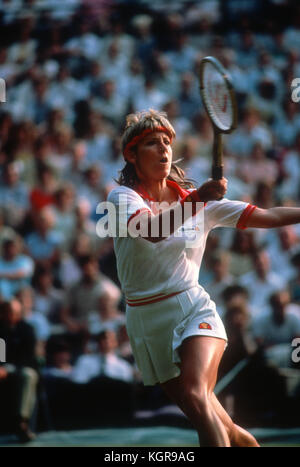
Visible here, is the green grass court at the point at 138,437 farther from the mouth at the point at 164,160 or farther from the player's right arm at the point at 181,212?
the player's right arm at the point at 181,212

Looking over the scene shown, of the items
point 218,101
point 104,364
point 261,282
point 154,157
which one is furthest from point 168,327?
point 261,282

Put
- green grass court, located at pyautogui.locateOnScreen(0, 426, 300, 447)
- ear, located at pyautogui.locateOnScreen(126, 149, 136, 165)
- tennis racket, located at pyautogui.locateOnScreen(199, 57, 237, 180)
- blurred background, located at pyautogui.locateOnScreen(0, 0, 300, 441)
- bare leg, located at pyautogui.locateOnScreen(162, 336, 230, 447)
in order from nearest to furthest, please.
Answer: bare leg, located at pyautogui.locateOnScreen(162, 336, 230, 447) → tennis racket, located at pyautogui.locateOnScreen(199, 57, 237, 180) → ear, located at pyautogui.locateOnScreen(126, 149, 136, 165) → green grass court, located at pyautogui.locateOnScreen(0, 426, 300, 447) → blurred background, located at pyautogui.locateOnScreen(0, 0, 300, 441)

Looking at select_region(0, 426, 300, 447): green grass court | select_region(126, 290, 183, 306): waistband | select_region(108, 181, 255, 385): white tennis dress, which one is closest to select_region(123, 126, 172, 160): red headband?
select_region(108, 181, 255, 385): white tennis dress

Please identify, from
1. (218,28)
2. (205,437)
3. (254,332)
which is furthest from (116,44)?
(205,437)

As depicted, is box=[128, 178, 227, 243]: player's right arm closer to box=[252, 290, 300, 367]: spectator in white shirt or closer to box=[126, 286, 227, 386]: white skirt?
box=[126, 286, 227, 386]: white skirt

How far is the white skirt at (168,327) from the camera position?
12.2ft

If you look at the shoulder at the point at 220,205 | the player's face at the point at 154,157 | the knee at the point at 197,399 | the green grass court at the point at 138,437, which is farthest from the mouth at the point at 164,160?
the green grass court at the point at 138,437

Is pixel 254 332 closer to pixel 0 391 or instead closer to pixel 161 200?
pixel 0 391

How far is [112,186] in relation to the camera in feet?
Result: 28.7

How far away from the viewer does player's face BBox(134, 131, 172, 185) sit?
12.9 feet

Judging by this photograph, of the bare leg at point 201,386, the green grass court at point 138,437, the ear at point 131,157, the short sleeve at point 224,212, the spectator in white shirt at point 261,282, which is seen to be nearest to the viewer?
the bare leg at point 201,386

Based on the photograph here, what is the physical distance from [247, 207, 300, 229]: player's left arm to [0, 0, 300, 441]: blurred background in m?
1.20

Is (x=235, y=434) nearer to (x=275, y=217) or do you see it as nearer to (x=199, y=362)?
(x=199, y=362)
